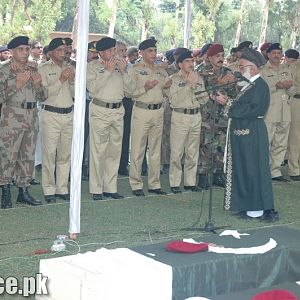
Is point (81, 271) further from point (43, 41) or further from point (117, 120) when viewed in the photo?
point (43, 41)

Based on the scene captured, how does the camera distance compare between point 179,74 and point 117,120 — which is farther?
point 179,74

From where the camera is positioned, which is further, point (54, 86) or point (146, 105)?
point (146, 105)

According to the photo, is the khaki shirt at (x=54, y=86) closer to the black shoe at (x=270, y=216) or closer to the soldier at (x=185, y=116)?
the soldier at (x=185, y=116)

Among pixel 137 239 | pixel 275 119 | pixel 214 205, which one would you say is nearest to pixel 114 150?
pixel 214 205

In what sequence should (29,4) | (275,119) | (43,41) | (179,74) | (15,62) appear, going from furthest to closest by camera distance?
(29,4) < (43,41) < (275,119) < (179,74) < (15,62)

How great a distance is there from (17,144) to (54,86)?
30.0 inches

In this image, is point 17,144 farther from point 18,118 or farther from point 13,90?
point 13,90

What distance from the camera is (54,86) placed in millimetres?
7500

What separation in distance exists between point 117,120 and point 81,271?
3894 millimetres

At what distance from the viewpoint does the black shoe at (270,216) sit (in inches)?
285

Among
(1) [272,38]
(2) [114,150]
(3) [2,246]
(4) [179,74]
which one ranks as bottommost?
(3) [2,246]

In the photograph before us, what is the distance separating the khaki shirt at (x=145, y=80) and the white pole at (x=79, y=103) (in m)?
2.23

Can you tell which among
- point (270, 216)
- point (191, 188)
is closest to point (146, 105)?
point (191, 188)

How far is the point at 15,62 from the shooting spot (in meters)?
7.12
